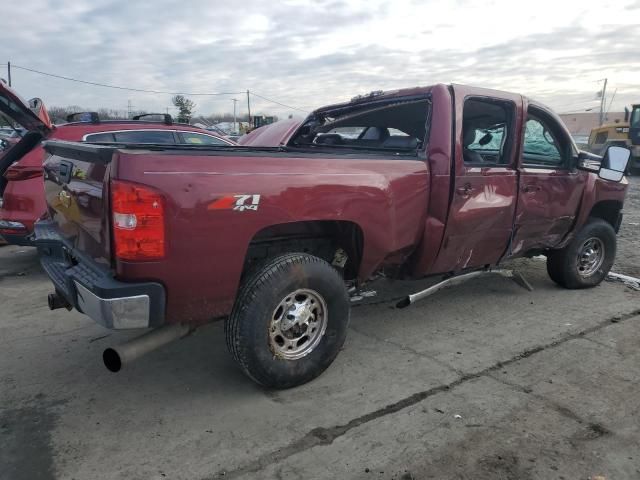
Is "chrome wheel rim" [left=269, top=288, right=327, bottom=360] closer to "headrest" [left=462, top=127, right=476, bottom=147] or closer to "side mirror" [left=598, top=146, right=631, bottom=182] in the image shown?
"headrest" [left=462, top=127, right=476, bottom=147]

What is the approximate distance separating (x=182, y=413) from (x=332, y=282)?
3.90 ft

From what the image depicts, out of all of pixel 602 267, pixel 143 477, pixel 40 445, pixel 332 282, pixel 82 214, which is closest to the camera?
pixel 143 477

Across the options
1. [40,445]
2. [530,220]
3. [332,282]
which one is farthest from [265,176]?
[530,220]

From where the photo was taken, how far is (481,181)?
414 cm

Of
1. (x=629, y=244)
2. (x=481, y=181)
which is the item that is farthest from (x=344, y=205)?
(x=629, y=244)

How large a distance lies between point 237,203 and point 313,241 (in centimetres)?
90

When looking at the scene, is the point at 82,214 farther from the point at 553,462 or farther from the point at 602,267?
the point at 602,267

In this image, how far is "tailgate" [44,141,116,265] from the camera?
9.16 ft

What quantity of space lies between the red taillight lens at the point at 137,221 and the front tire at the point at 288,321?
652 millimetres

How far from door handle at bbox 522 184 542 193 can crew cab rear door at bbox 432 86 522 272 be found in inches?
5.3

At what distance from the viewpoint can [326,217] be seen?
10.8 feet

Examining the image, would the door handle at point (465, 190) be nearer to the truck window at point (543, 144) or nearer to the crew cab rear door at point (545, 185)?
the crew cab rear door at point (545, 185)

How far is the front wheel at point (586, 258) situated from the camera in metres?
5.35

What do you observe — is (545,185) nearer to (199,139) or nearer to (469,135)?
(469,135)
